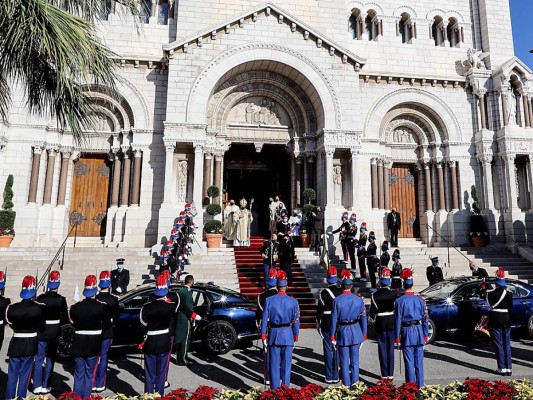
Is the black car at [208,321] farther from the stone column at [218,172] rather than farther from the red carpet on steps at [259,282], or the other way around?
the stone column at [218,172]

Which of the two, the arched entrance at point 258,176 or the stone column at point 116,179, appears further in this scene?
the arched entrance at point 258,176

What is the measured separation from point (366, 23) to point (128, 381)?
23148mm

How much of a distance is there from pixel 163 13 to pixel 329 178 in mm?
13276

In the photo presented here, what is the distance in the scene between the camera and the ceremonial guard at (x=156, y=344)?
605cm

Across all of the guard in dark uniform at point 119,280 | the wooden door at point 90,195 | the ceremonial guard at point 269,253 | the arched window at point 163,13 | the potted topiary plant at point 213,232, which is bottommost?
the guard in dark uniform at point 119,280

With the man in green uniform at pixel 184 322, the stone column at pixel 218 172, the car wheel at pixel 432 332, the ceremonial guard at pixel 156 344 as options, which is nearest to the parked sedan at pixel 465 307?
the car wheel at pixel 432 332

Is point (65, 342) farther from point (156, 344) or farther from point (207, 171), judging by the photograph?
point (207, 171)

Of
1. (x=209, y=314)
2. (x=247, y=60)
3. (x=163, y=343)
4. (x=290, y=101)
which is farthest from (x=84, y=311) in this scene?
(x=290, y=101)

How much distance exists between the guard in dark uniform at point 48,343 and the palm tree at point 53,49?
3.28 metres

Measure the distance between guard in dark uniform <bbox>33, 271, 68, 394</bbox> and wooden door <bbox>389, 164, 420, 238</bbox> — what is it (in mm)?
18519

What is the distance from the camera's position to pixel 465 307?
10086 millimetres

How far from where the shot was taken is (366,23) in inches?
915

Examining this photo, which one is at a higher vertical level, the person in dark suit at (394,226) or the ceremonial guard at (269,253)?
the person in dark suit at (394,226)

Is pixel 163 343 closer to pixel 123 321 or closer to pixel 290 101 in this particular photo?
pixel 123 321
